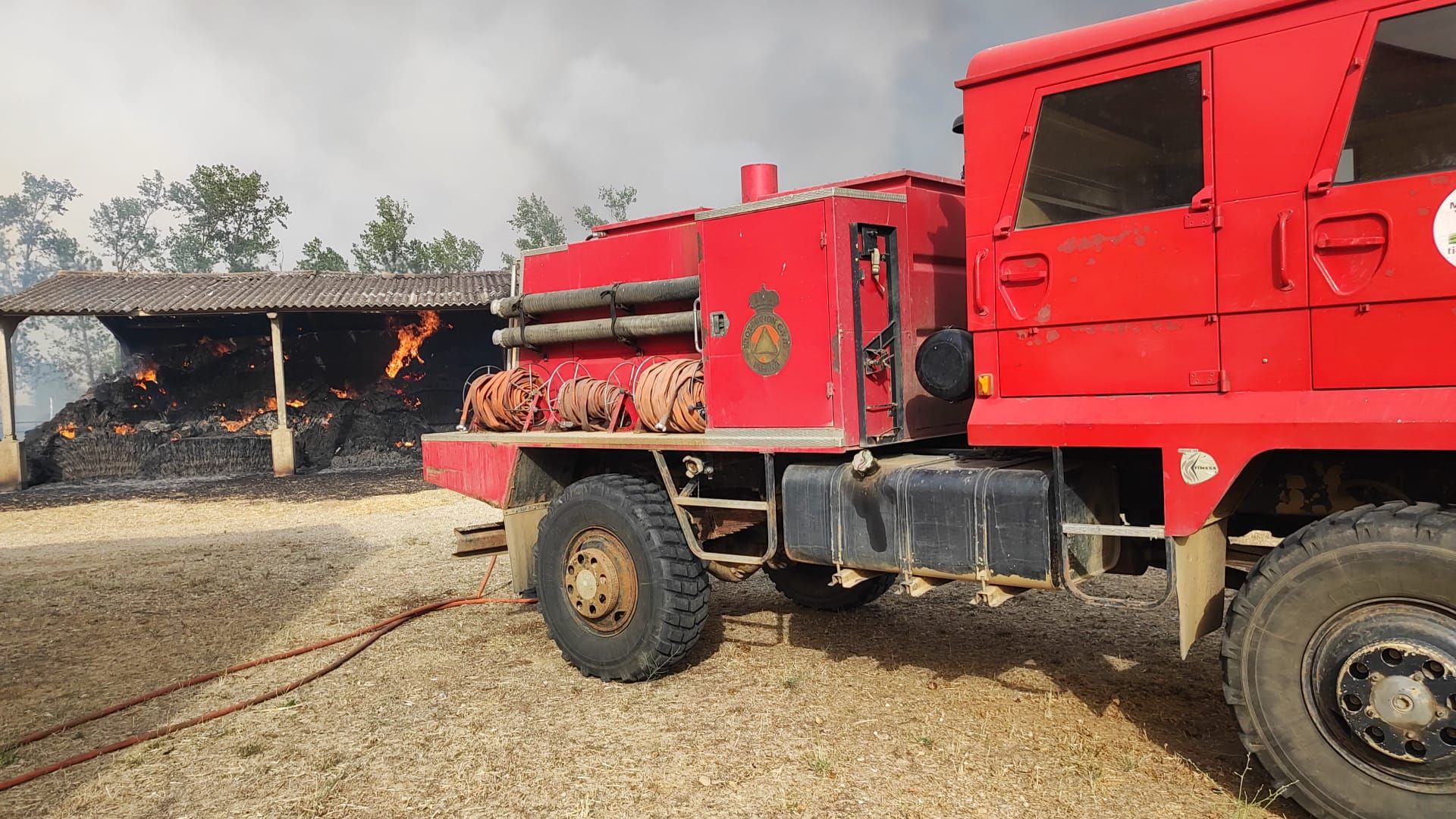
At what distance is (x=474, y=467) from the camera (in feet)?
21.0

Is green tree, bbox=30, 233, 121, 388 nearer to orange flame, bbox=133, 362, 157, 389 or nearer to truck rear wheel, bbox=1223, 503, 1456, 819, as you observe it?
orange flame, bbox=133, 362, 157, 389

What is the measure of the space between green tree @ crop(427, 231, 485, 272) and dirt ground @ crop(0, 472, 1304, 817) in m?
33.6

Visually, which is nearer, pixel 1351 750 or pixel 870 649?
pixel 1351 750

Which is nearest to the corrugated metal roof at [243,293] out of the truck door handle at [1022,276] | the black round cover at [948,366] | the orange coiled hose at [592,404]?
the orange coiled hose at [592,404]

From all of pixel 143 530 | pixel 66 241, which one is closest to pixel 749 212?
pixel 143 530

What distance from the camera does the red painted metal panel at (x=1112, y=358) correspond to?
358cm

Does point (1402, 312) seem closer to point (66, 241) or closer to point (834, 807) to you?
point (834, 807)

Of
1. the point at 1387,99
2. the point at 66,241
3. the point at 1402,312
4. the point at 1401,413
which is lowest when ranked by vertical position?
the point at 1401,413

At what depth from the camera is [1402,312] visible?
3.14 m

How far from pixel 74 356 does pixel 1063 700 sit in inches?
4552

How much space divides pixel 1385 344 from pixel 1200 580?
40.6 inches

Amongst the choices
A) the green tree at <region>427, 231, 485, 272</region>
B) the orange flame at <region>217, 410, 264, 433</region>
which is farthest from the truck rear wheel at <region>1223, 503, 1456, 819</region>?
the green tree at <region>427, 231, 485, 272</region>

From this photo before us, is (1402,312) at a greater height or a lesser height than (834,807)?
greater

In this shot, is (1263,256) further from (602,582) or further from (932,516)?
(602,582)
